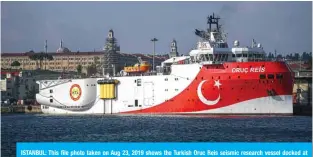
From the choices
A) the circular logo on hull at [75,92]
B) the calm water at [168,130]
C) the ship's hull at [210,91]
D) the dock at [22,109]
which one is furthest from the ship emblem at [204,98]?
the dock at [22,109]

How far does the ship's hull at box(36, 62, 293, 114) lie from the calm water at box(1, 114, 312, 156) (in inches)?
55.7

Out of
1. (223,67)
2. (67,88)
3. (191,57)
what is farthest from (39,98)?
(223,67)

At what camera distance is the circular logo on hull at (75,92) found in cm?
5800

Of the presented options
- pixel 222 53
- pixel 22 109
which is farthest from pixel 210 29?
pixel 22 109

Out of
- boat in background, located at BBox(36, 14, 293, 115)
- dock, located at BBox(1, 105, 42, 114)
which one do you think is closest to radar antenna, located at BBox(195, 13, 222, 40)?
boat in background, located at BBox(36, 14, 293, 115)

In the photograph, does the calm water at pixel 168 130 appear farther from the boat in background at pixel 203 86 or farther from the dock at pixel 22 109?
the dock at pixel 22 109

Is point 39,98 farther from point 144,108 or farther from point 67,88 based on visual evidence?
point 144,108

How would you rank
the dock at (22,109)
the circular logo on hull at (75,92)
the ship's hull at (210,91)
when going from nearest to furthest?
the ship's hull at (210,91) < the circular logo on hull at (75,92) < the dock at (22,109)

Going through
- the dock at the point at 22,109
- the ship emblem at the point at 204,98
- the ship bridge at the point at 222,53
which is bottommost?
the dock at the point at 22,109

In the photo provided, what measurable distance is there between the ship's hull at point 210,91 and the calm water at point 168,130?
55.7 inches

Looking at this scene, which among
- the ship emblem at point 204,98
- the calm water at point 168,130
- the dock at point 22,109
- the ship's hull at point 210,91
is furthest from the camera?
the dock at point 22,109

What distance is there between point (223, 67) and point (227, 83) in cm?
136

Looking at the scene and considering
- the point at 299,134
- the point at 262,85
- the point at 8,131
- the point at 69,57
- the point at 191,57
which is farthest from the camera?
the point at 69,57

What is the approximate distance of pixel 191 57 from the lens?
52.4 metres
